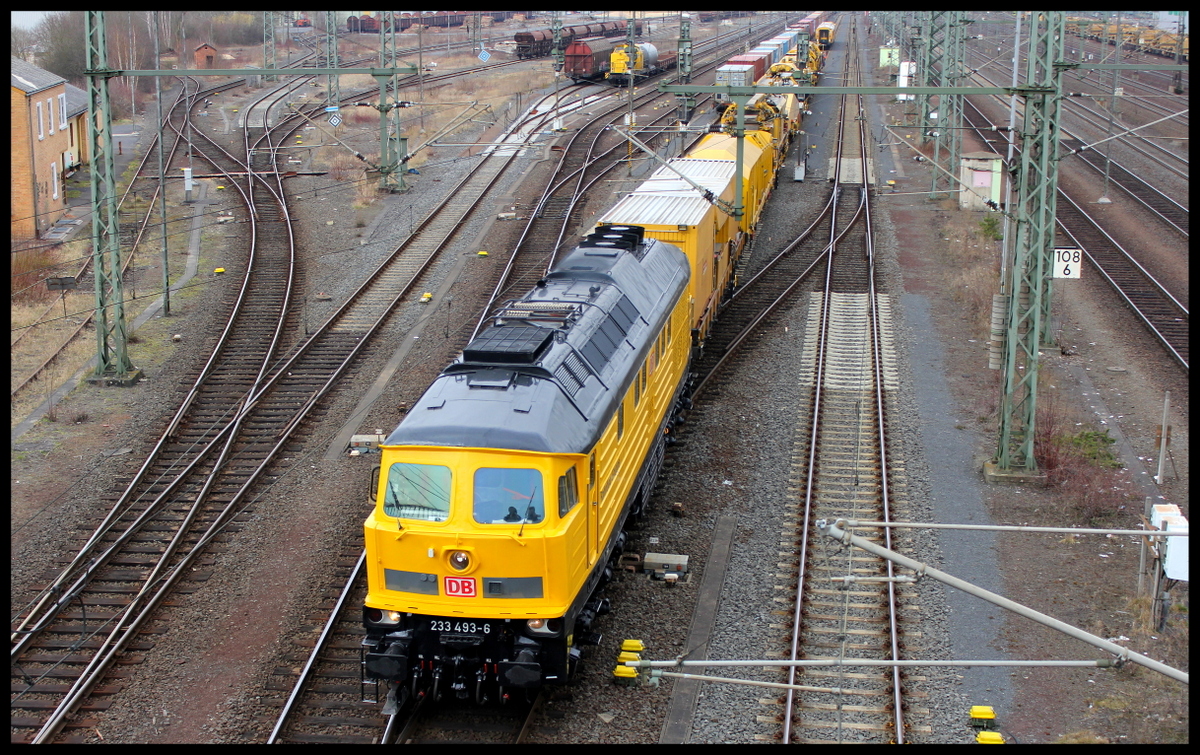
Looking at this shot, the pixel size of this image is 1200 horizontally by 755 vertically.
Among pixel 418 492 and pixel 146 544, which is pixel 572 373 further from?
pixel 146 544

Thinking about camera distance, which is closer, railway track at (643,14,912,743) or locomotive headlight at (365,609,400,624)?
locomotive headlight at (365,609,400,624)

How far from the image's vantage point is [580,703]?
11359 millimetres

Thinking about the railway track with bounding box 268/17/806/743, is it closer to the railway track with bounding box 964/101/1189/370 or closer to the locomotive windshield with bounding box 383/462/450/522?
the locomotive windshield with bounding box 383/462/450/522

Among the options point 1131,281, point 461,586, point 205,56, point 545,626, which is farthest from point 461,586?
point 205,56

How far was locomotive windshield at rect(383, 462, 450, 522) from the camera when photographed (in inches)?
412

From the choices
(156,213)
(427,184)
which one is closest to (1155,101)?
(427,184)

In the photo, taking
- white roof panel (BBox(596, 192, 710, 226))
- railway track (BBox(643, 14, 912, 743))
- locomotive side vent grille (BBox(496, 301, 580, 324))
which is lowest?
railway track (BBox(643, 14, 912, 743))

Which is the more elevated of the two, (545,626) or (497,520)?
(497,520)

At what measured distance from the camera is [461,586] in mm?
10492

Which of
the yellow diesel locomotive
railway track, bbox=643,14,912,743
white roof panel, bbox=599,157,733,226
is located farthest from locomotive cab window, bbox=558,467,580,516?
white roof panel, bbox=599,157,733,226

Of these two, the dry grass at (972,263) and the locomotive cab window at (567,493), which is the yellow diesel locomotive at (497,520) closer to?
the locomotive cab window at (567,493)

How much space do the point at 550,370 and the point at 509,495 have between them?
1.69 metres

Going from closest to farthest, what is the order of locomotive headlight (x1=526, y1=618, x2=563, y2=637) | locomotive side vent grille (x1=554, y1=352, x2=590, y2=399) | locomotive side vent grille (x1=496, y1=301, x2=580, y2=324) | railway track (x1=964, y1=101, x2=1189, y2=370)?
locomotive headlight (x1=526, y1=618, x2=563, y2=637)
locomotive side vent grille (x1=554, y1=352, x2=590, y2=399)
locomotive side vent grille (x1=496, y1=301, x2=580, y2=324)
railway track (x1=964, y1=101, x2=1189, y2=370)

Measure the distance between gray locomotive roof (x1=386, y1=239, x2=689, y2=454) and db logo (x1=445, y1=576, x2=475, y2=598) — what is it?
1195 mm
